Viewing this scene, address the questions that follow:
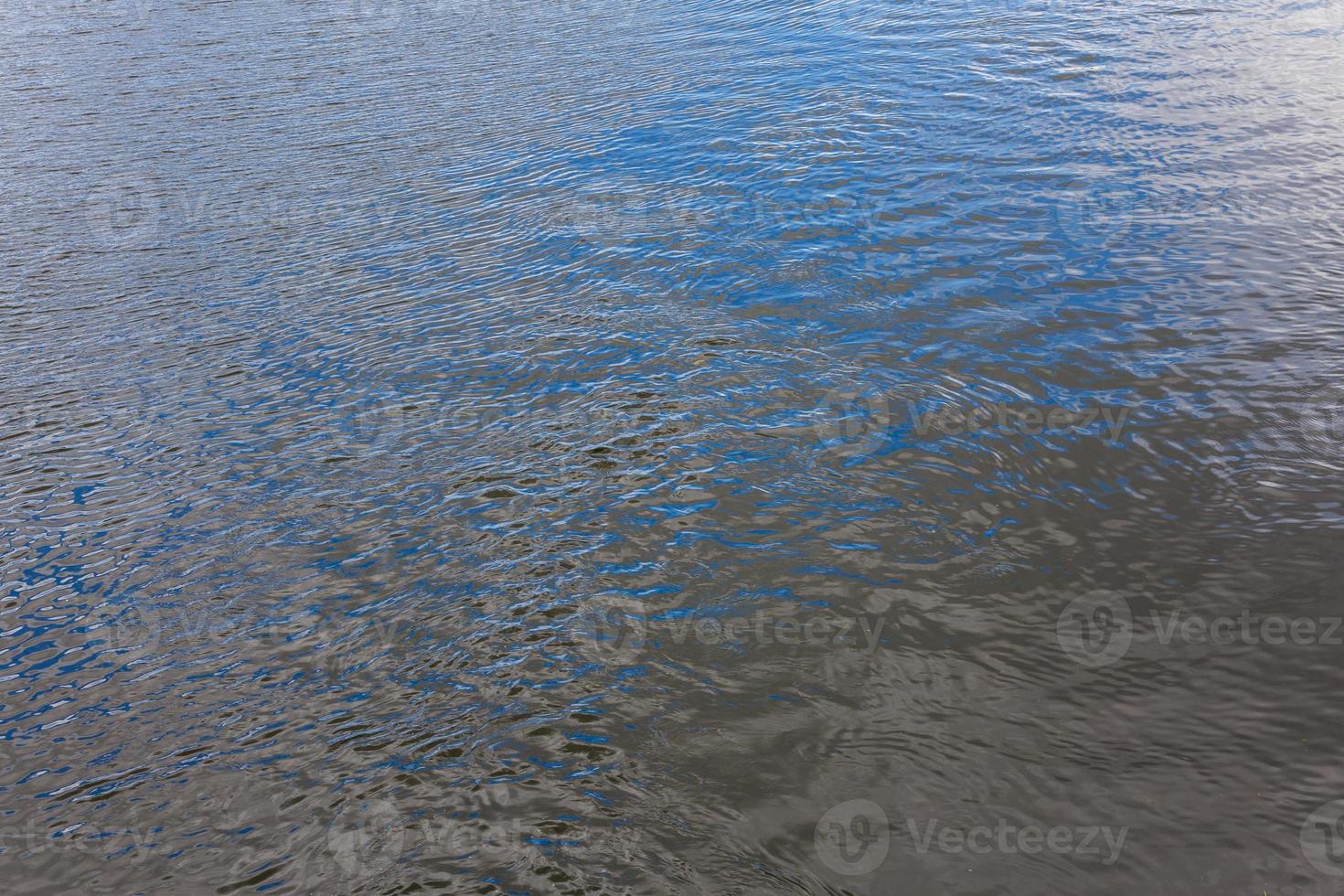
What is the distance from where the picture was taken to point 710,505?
6.66m

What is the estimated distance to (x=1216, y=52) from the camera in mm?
13289

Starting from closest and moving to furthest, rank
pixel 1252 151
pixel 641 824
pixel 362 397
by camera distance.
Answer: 1. pixel 641 824
2. pixel 362 397
3. pixel 1252 151

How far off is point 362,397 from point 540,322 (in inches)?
75.1

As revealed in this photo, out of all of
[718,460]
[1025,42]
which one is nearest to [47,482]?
[718,460]

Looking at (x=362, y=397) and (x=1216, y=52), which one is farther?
(x=1216, y=52)

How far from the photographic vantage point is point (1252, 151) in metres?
10.5

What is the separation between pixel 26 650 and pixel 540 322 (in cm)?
507

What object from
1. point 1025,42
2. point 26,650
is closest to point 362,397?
point 26,650

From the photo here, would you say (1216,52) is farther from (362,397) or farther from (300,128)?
(300,128)

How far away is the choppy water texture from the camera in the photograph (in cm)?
470

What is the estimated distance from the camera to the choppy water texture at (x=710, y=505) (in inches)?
185

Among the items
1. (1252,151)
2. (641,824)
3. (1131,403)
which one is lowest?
(641,824)

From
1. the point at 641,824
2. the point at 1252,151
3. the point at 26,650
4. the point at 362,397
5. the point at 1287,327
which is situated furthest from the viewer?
the point at 1252,151

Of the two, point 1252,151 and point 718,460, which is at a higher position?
point 1252,151
